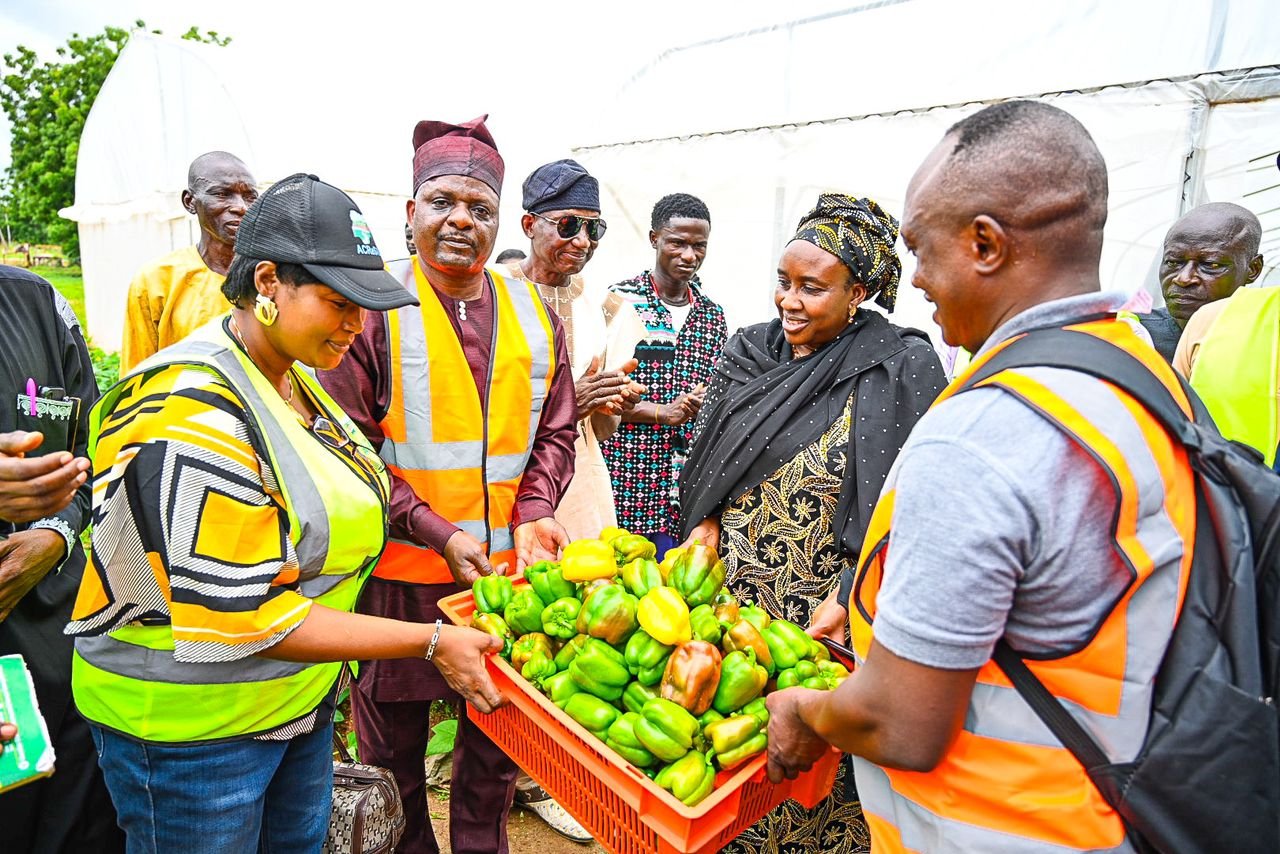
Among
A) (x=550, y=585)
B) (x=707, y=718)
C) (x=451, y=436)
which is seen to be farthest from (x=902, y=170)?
(x=707, y=718)

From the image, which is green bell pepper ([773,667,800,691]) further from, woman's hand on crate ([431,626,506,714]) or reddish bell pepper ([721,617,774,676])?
woman's hand on crate ([431,626,506,714])

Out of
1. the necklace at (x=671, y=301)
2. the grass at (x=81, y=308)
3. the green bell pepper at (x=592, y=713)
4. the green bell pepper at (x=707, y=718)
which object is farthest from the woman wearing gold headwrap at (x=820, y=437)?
the grass at (x=81, y=308)

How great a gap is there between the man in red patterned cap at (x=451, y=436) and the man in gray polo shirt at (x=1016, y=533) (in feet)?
5.78

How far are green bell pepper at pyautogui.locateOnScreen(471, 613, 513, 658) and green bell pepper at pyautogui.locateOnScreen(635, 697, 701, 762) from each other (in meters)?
0.62

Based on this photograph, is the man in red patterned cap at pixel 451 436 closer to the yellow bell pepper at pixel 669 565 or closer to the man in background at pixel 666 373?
the yellow bell pepper at pixel 669 565

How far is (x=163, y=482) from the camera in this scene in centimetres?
171

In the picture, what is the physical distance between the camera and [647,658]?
7.29ft

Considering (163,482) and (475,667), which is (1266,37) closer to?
(475,667)

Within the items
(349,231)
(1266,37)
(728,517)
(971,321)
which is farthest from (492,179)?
(1266,37)

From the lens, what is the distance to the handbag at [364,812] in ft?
9.09

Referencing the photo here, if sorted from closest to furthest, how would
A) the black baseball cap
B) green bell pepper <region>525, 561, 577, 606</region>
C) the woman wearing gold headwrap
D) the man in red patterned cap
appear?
the black baseball cap, green bell pepper <region>525, 561, 577, 606</region>, the woman wearing gold headwrap, the man in red patterned cap

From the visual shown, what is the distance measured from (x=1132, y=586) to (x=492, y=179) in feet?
8.52

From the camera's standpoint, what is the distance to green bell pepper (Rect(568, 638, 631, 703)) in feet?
7.27

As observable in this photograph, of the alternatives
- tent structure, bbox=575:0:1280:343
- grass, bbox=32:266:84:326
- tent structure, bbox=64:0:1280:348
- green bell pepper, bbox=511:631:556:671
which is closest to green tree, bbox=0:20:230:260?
grass, bbox=32:266:84:326
